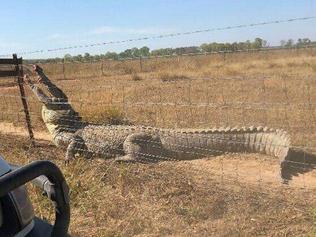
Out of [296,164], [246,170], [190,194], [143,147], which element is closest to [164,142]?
[143,147]

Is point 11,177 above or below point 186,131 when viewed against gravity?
above

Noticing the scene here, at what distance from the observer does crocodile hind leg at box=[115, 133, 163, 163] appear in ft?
24.3

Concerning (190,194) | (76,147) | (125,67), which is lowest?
(125,67)

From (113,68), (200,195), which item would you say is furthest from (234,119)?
(113,68)

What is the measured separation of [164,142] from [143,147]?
0.33 meters

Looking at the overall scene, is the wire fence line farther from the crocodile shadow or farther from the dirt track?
the crocodile shadow

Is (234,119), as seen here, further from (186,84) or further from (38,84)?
(186,84)

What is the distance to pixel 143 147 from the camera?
Answer: 298 inches

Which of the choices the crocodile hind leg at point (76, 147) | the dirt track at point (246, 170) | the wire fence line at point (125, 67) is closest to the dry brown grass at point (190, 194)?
the dirt track at point (246, 170)

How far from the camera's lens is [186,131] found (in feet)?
23.9

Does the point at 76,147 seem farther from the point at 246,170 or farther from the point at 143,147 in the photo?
the point at 246,170

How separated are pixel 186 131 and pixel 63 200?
5.37m

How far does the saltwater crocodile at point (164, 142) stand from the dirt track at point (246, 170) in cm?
17

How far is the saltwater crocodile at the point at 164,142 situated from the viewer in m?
6.80
